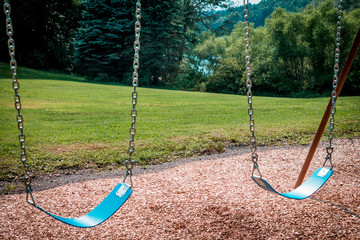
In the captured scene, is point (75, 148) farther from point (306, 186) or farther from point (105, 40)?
point (105, 40)

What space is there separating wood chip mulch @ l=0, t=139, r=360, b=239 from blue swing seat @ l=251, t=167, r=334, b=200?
0.38 metres

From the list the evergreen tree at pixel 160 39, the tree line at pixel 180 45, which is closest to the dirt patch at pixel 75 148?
the tree line at pixel 180 45

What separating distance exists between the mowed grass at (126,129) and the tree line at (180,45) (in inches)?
391

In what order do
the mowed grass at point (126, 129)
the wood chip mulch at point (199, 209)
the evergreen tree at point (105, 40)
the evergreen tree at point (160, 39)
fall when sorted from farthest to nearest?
the evergreen tree at point (160, 39) < the evergreen tree at point (105, 40) < the mowed grass at point (126, 129) < the wood chip mulch at point (199, 209)

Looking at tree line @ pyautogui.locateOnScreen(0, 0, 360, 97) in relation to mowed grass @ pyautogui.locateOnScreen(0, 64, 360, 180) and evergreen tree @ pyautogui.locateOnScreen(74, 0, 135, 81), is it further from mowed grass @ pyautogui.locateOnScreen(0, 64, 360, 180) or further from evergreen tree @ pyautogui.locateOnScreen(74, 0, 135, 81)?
mowed grass @ pyautogui.locateOnScreen(0, 64, 360, 180)

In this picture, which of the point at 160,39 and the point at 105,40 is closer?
the point at 105,40


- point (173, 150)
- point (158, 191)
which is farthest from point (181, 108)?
point (158, 191)

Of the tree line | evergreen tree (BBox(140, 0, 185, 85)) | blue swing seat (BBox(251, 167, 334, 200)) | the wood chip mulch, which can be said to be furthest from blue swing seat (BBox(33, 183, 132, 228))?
evergreen tree (BBox(140, 0, 185, 85))

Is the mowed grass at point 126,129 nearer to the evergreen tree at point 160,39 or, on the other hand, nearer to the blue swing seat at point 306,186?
the blue swing seat at point 306,186

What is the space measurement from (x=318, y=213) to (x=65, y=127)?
6370mm

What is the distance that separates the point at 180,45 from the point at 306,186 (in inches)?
986

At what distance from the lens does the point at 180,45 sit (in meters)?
26.7

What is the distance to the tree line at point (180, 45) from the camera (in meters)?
21.5

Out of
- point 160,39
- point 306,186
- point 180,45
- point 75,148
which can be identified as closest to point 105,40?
point 160,39
